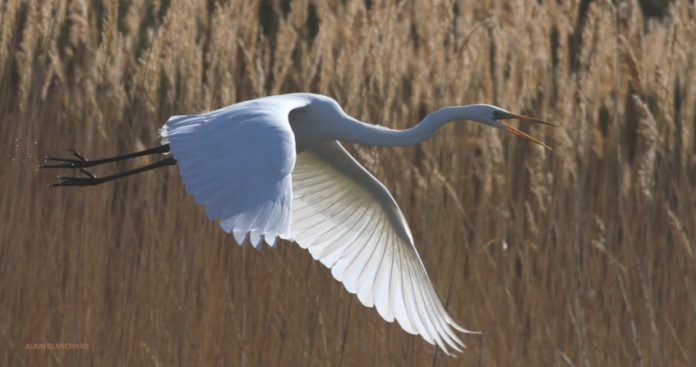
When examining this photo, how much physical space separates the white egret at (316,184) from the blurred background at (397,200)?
10 centimetres

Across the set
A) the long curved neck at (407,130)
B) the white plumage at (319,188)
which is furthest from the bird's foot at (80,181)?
the long curved neck at (407,130)

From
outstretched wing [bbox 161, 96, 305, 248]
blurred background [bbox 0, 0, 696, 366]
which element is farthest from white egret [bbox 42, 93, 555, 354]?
blurred background [bbox 0, 0, 696, 366]

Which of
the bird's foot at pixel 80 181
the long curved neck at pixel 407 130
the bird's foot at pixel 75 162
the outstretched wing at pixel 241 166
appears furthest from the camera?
the bird's foot at pixel 75 162

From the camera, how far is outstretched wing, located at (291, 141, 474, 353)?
3357mm

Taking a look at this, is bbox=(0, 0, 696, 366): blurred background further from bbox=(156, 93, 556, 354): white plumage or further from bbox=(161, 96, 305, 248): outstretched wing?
bbox=(161, 96, 305, 248): outstretched wing

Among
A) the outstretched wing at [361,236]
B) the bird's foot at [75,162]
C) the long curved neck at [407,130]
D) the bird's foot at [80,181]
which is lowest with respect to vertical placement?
the outstretched wing at [361,236]

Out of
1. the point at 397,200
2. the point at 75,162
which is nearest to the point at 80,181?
the point at 75,162

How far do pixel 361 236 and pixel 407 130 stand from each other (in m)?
0.46

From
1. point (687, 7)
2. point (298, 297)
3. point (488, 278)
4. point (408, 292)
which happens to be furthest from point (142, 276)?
point (687, 7)

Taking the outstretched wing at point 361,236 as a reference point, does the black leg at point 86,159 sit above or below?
above

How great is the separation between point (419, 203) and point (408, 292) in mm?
486

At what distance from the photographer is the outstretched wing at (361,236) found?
11.0ft

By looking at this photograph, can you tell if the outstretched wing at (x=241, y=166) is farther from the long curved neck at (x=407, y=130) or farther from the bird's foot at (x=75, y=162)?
the bird's foot at (x=75, y=162)

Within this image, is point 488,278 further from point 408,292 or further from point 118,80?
point 118,80
